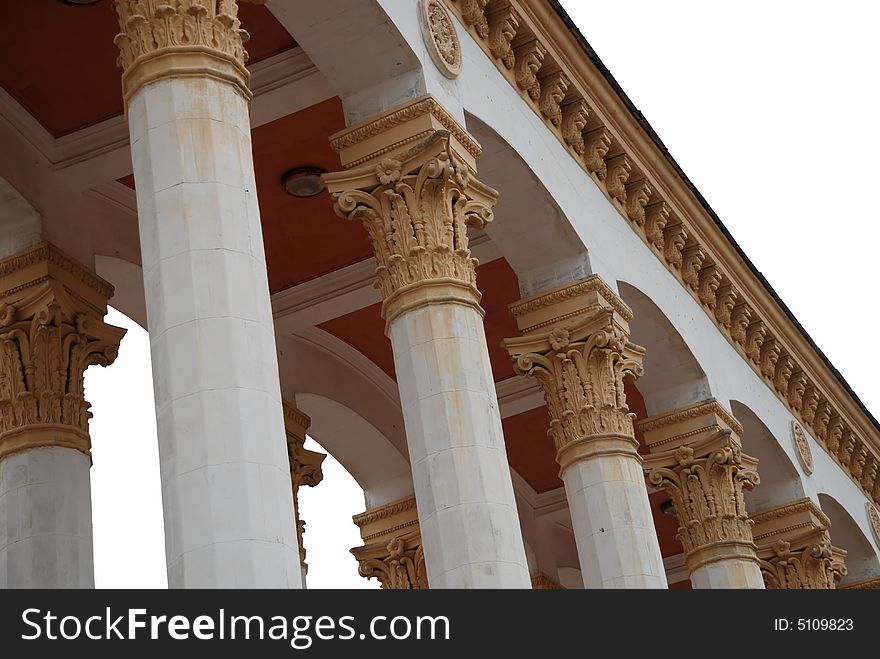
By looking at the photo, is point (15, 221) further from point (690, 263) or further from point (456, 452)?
point (690, 263)

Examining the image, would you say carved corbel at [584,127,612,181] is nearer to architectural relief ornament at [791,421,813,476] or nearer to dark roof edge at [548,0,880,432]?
dark roof edge at [548,0,880,432]

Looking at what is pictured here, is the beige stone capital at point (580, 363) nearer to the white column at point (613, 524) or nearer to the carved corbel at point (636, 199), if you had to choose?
the white column at point (613, 524)

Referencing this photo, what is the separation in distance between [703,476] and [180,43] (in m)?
9.06

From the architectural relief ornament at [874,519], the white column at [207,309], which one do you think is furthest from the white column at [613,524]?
the architectural relief ornament at [874,519]

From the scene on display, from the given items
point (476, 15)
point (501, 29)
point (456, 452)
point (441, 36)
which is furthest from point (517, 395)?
point (456, 452)

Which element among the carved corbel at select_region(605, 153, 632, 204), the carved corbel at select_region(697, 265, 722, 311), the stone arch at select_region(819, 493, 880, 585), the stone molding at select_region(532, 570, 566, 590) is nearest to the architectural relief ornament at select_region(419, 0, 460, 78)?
the carved corbel at select_region(605, 153, 632, 204)

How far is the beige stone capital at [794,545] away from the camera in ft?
60.0

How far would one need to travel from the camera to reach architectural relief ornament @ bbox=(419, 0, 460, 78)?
11.1 m

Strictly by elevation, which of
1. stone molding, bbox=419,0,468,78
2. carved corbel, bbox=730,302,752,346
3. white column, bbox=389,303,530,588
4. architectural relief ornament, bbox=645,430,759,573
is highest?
carved corbel, bbox=730,302,752,346

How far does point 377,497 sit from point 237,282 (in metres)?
10.2

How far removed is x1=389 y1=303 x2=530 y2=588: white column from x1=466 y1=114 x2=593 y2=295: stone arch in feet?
8.99

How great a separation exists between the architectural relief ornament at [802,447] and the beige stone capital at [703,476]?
11.8 feet

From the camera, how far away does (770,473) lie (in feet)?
61.6
